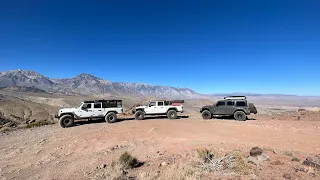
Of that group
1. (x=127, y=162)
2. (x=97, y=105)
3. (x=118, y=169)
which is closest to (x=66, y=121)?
(x=97, y=105)

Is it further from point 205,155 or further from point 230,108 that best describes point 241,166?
point 230,108

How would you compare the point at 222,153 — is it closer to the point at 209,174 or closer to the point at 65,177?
the point at 209,174

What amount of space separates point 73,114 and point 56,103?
11125 centimetres

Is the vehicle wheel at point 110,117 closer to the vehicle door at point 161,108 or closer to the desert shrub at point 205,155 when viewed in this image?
the vehicle door at point 161,108

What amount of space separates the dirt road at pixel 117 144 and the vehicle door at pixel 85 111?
11.9 ft

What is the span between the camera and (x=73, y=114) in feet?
63.1

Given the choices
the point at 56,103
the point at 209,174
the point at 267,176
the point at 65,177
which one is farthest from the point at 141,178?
the point at 56,103

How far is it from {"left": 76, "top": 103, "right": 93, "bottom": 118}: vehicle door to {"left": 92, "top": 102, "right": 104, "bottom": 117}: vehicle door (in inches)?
12.0

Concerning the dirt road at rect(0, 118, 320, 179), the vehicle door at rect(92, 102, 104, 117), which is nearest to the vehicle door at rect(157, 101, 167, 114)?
the vehicle door at rect(92, 102, 104, 117)

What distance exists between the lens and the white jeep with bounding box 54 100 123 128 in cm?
1884

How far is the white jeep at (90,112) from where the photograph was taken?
18.8 m

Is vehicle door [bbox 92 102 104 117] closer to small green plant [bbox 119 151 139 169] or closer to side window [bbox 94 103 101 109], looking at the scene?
side window [bbox 94 103 101 109]

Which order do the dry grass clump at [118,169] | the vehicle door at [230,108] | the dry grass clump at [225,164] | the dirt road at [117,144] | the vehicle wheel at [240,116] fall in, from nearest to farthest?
1. the dry grass clump at [225,164]
2. the dry grass clump at [118,169]
3. the dirt road at [117,144]
4. the vehicle wheel at [240,116]
5. the vehicle door at [230,108]

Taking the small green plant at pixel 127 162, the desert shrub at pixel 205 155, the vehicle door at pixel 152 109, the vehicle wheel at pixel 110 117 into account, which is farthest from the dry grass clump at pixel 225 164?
the vehicle door at pixel 152 109
